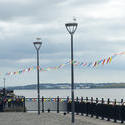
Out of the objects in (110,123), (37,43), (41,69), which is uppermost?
(37,43)

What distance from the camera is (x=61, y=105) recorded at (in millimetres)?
34250

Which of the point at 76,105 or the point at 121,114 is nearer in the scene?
the point at 121,114

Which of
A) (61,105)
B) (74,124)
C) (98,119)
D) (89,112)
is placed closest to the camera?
(74,124)

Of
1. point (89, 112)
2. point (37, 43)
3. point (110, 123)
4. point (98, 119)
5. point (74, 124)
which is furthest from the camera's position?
point (37, 43)

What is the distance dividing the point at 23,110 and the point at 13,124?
41.4ft

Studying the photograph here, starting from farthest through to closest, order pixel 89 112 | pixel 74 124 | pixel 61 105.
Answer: pixel 61 105
pixel 89 112
pixel 74 124

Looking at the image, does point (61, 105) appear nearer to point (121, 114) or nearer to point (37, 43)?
point (37, 43)

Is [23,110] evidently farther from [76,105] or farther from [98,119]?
[98,119]

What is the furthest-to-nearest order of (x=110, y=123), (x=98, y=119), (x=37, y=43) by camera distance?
1. (x=37, y=43)
2. (x=98, y=119)
3. (x=110, y=123)

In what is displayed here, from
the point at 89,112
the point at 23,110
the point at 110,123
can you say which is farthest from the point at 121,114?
the point at 23,110

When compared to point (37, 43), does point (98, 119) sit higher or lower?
lower

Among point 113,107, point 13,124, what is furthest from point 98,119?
point 13,124

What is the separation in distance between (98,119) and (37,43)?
26.4 feet

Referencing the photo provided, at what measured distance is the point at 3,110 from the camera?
115 feet
